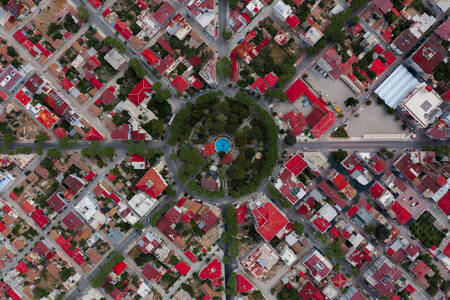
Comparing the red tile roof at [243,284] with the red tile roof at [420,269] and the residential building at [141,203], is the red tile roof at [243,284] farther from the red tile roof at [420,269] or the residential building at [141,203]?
the red tile roof at [420,269]

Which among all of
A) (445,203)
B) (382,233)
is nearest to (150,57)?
(382,233)

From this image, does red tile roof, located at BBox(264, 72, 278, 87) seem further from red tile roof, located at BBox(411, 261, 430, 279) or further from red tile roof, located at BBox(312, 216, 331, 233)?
red tile roof, located at BBox(411, 261, 430, 279)

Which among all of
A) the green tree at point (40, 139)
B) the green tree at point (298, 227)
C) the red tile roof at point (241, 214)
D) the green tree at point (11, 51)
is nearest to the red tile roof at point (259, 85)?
the red tile roof at point (241, 214)

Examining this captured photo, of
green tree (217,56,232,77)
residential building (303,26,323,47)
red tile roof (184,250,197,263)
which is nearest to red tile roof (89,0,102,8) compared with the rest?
green tree (217,56,232,77)

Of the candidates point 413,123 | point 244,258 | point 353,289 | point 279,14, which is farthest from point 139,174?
point 413,123

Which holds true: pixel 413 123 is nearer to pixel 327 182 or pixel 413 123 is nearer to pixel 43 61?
pixel 327 182
